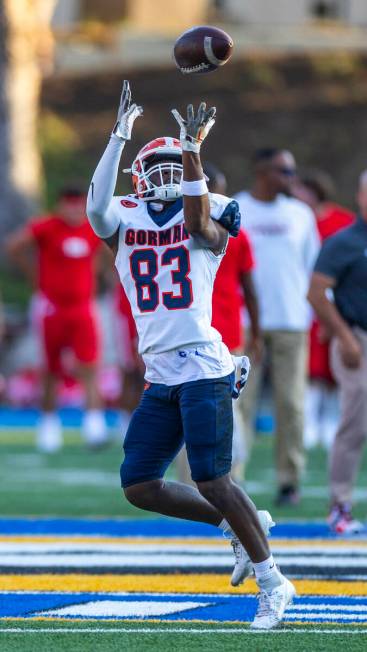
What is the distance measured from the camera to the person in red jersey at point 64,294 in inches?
534

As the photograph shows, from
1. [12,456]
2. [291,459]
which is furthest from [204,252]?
[12,456]

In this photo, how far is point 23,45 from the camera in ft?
84.7

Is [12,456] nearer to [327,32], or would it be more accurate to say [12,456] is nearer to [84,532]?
[84,532]

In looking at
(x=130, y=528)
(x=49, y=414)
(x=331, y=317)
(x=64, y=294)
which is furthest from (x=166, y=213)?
(x=49, y=414)

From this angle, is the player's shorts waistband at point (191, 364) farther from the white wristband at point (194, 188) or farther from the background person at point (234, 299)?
the background person at point (234, 299)

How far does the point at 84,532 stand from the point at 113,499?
6.31 feet

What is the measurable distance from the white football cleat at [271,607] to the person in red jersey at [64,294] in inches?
316

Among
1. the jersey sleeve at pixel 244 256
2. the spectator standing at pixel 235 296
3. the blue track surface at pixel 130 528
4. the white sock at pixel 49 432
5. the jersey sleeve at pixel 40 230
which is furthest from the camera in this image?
the white sock at pixel 49 432

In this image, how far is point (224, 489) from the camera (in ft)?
18.9

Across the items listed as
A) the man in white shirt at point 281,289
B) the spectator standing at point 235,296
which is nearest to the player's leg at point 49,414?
the man in white shirt at point 281,289

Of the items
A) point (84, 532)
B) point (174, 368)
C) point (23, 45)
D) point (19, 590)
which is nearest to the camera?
point (174, 368)

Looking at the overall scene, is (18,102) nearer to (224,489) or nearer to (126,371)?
(126,371)

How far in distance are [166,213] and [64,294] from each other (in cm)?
782

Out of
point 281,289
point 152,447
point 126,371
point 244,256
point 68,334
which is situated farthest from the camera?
point 126,371
